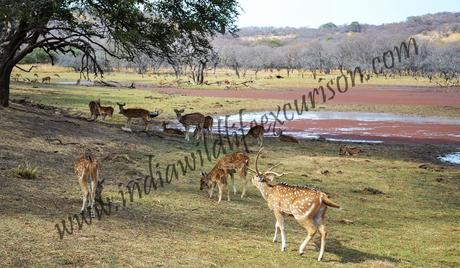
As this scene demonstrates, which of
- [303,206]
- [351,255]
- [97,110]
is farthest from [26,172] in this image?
[97,110]

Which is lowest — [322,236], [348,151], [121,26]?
[348,151]

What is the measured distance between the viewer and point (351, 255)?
1002 cm

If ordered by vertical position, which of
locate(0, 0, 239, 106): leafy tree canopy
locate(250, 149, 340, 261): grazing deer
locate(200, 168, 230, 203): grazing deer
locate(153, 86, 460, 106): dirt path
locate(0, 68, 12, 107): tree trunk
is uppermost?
locate(0, 0, 239, 106): leafy tree canopy

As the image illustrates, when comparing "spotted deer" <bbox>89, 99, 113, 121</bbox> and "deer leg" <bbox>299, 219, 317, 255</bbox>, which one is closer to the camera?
"deer leg" <bbox>299, 219, 317, 255</bbox>

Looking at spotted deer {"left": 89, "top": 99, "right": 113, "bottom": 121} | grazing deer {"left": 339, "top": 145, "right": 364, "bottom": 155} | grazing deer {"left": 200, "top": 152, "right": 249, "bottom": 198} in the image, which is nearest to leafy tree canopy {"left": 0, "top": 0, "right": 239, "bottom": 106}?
spotted deer {"left": 89, "top": 99, "right": 113, "bottom": 121}

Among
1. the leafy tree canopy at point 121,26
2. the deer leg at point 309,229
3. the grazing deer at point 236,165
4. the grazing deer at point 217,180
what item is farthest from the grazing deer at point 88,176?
the leafy tree canopy at point 121,26

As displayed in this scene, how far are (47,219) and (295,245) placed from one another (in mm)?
4352

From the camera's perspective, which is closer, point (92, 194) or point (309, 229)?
point (309, 229)

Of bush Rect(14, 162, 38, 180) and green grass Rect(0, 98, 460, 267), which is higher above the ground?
bush Rect(14, 162, 38, 180)

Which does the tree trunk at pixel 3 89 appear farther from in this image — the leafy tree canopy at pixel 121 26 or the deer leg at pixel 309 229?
the deer leg at pixel 309 229

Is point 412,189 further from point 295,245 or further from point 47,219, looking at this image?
point 47,219

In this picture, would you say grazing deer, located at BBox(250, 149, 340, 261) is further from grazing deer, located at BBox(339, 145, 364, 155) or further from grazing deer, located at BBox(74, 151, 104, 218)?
grazing deer, located at BBox(339, 145, 364, 155)

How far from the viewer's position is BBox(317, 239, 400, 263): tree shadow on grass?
976 centimetres

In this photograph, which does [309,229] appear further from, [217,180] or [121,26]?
[121,26]
